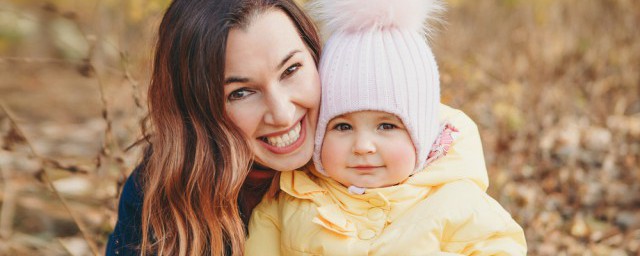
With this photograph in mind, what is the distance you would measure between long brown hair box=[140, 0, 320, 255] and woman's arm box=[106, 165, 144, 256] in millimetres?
105

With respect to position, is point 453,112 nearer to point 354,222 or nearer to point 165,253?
point 354,222

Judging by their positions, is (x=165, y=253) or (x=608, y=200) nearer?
(x=165, y=253)

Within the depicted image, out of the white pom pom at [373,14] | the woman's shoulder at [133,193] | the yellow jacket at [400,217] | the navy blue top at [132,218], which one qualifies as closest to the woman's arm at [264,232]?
the yellow jacket at [400,217]

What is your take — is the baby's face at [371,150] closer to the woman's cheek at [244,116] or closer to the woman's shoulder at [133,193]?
the woman's cheek at [244,116]

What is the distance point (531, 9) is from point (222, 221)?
513cm

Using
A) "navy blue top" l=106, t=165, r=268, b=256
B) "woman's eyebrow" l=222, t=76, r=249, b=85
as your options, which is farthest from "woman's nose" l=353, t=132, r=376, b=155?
"navy blue top" l=106, t=165, r=268, b=256

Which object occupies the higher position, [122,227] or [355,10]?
[355,10]

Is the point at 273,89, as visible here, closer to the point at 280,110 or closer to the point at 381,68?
the point at 280,110

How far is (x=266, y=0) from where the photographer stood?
7.72 feet

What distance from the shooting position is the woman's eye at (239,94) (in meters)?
2.33

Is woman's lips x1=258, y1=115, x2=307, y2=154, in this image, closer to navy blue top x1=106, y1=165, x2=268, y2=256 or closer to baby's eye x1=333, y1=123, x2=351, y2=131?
baby's eye x1=333, y1=123, x2=351, y2=131

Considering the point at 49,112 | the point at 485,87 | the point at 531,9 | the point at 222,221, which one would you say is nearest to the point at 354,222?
the point at 222,221

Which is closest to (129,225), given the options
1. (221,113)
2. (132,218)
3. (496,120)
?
(132,218)

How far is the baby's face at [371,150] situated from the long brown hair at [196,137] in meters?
0.32
